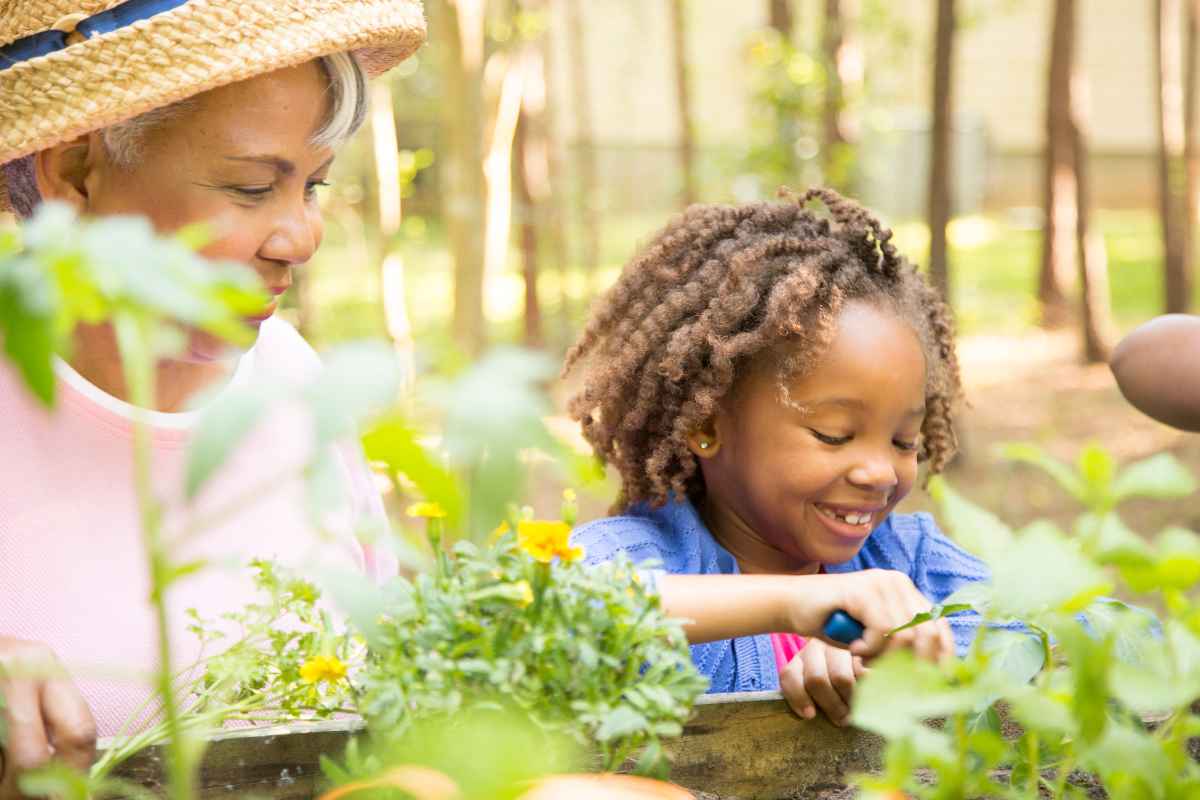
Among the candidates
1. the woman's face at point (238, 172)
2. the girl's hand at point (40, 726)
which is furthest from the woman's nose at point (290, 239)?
the girl's hand at point (40, 726)

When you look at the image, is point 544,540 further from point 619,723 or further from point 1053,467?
point 1053,467

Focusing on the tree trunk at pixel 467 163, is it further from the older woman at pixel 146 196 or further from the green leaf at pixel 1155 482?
the green leaf at pixel 1155 482

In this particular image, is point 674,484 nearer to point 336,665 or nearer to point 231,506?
point 336,665

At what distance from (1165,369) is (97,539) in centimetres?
140

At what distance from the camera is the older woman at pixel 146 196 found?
1554 mm

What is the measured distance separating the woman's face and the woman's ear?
0.02 m

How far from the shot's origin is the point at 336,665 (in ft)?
3.38

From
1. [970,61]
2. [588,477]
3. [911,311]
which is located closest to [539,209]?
[911,311]

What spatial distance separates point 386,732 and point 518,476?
34 cm

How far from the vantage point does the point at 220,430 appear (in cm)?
63

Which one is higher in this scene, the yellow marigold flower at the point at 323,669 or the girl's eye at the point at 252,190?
the girl's eye at the point at 252,190

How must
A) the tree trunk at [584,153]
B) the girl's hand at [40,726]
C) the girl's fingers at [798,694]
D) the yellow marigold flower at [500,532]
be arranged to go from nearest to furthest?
1. the yellow marigold flower at [500,532]
2. the girl's hand at [40,726]
3. the girl's fingers at [798,694]
4. the tree trunk at [584,153]

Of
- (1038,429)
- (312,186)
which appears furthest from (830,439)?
(1038,429)

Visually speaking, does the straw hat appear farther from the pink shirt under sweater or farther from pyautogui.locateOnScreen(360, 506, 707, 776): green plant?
pyautogui.locateOnScreen(360, 506, 707, 776): green plant
